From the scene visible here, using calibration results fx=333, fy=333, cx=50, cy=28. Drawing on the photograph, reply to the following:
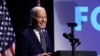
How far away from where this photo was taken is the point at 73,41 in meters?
2.70

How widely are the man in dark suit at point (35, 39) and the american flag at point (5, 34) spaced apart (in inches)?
51.5

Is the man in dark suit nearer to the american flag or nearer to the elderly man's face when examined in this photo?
the elderly man's face

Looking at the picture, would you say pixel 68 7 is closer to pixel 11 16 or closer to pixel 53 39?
pixel 53 39

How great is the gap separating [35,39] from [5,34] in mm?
1359

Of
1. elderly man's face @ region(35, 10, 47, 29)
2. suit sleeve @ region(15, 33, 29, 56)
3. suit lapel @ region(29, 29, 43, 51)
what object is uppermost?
elderly man's face @ region(35, 10, 47, 29)

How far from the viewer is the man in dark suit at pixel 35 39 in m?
2.94

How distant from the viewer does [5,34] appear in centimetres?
427

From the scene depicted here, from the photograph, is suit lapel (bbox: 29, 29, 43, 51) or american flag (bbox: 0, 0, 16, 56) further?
american flag (bbox: 0, 0, 16, 56)

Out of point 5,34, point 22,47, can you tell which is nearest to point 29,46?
point 22,47

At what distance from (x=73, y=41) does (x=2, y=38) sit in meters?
1.76

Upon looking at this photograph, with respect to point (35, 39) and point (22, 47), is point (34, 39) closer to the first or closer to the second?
point (35, 39)

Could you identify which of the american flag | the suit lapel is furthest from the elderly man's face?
the american flag

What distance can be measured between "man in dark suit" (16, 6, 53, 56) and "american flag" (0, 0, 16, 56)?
1.31 meters

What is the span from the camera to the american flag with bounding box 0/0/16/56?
4270 millimetres
